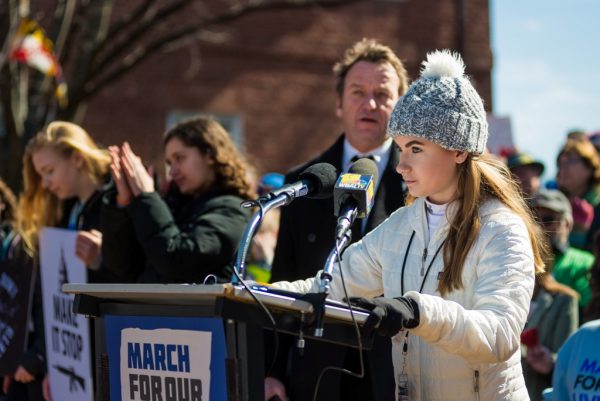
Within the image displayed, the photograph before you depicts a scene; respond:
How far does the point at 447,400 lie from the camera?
3.26 meters

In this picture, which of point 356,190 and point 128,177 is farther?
point 128,177

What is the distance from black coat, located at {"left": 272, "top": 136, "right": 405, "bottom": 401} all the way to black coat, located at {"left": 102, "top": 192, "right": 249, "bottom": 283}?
0.34m

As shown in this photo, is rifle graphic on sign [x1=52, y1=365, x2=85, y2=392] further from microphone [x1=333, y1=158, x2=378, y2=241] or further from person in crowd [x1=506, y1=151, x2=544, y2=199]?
person in crowd [x1=506, y1=151, x2=544, y2=199]

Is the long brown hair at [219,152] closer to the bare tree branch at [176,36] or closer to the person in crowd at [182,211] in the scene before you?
the person in crowd at [182,211]

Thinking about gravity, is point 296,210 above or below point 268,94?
below

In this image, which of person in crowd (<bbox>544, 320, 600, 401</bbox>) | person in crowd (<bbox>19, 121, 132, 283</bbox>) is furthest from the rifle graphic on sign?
person in crowd (<bbox>544, 320, 600, 401</bbox>)

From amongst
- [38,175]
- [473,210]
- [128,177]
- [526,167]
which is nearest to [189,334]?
[473,210]

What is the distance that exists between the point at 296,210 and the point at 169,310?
5.40 ft

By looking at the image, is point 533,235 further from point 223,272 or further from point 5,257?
point 5,257

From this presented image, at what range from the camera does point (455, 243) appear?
334 cm

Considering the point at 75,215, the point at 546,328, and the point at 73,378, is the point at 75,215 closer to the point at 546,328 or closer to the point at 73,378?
the point at 73,378

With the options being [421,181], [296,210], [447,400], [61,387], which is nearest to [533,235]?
[421,181]

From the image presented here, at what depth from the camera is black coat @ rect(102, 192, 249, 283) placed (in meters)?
4.80

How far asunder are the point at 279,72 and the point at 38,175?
450 inches
